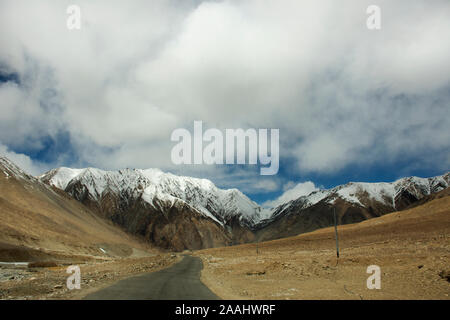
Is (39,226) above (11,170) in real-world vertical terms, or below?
below

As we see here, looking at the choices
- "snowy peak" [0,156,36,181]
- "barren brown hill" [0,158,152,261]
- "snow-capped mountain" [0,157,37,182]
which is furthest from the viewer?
"snow-capped mountain" [0,157,37,182]

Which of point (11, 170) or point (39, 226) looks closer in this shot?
point (39, 226)

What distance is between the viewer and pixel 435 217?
187ft

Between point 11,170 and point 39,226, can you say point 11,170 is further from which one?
point 39,226

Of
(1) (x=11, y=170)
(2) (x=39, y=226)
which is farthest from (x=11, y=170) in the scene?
(2) (x=39, y=226)

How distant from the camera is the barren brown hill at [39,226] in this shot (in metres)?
77.1

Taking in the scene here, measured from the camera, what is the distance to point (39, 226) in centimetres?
10106

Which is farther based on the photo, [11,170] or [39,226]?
[11,170]

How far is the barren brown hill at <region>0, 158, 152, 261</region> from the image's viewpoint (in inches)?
3034
